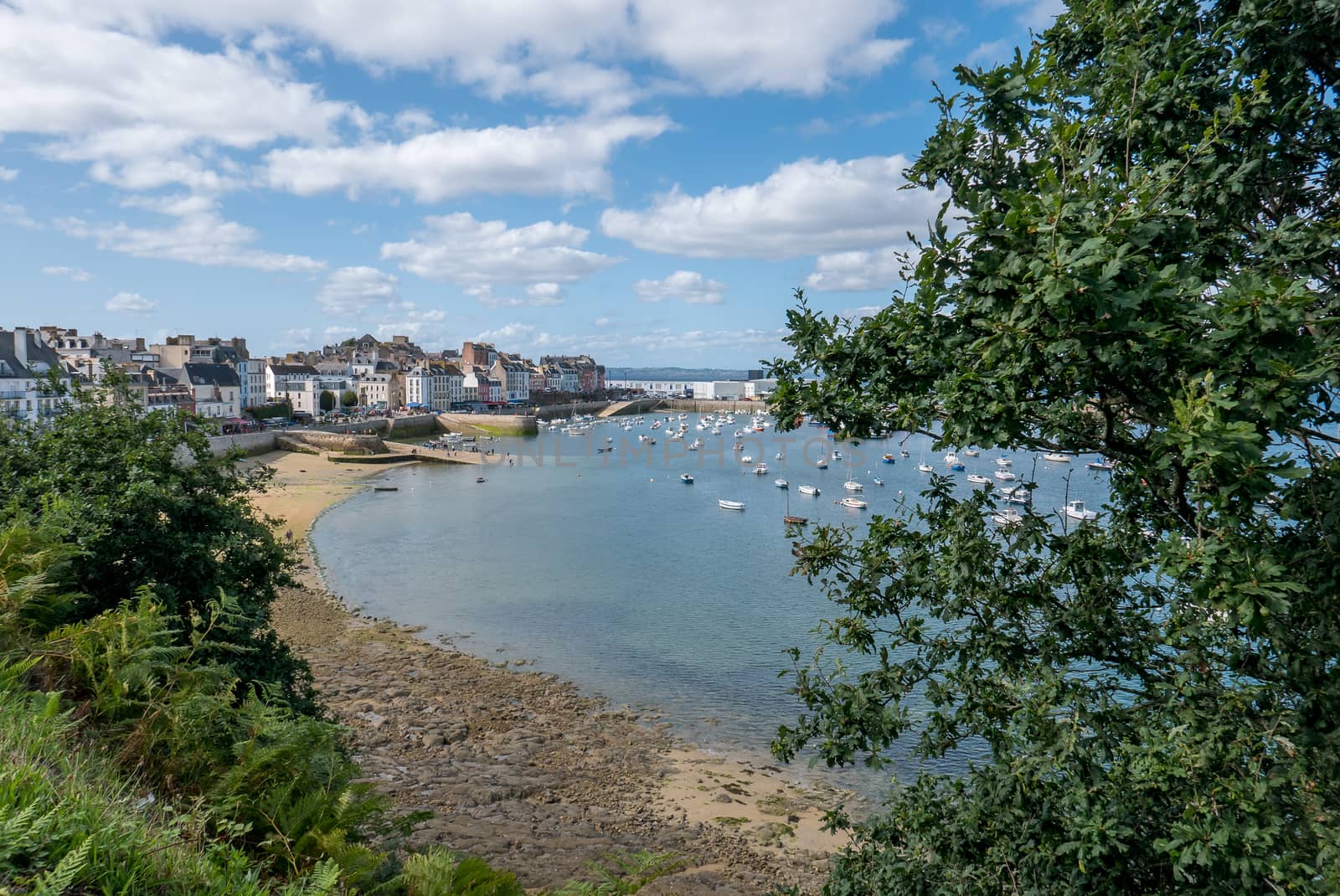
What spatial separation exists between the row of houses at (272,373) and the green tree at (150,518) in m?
27.1

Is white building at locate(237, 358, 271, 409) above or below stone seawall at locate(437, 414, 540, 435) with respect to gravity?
above

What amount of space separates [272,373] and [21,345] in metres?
54.5

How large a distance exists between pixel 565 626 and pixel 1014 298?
25097mm

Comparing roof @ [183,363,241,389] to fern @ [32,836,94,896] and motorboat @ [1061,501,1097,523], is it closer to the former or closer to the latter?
motorboat @ [1061,501,1097,523]

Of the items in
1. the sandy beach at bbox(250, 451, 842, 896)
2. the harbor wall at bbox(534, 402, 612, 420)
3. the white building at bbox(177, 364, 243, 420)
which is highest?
the white building at bbox(177, 364, 243, 420)

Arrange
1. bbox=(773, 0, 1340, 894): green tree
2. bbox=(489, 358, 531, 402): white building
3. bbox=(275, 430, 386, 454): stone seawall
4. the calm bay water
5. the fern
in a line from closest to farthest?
the fern < bbox=(773, 0, 1340, 894): green tree < the calm bay water < bbox=(275, 430, 386, 454): stone seawall < bbox=(489, 358, 531, 402): white building

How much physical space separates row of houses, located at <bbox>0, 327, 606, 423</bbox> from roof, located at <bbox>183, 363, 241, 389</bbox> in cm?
12

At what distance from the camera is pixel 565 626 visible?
27.6m

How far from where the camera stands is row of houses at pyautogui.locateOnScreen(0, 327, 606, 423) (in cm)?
5572

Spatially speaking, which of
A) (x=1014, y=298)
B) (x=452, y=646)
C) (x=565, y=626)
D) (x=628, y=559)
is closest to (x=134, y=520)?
(x=1014, y=298)

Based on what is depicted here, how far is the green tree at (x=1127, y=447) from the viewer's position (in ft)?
12.5

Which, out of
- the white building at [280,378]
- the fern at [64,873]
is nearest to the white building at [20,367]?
the white building at [280,378]

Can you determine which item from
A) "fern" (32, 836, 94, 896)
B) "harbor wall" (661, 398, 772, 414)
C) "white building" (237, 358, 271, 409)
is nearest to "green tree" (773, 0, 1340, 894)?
"fern" (32, 836, 94, 896)

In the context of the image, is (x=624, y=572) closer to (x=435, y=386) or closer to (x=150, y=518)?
(x=150, y=518)
